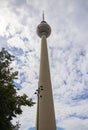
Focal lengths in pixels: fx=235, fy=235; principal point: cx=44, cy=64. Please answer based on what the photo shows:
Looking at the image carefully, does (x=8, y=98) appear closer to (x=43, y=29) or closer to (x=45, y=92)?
(x=45, y=92)

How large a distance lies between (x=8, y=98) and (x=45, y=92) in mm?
35963

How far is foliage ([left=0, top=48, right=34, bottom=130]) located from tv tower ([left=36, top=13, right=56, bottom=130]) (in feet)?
65.3

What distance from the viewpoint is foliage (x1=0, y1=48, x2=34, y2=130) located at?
2139cm

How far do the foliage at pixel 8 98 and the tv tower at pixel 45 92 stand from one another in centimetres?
1991

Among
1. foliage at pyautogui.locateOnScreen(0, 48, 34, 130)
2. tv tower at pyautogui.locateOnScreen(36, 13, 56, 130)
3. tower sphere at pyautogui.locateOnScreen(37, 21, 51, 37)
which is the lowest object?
foliage at pyautogui.locateOnScreen(0, 48, 34, 130)

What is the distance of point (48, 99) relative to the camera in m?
56.3

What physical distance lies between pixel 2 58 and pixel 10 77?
233 cm

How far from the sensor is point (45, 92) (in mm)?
57438

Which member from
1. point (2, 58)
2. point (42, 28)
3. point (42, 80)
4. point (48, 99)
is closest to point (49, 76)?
point (42, 80)

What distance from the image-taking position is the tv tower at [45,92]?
50.9 meters

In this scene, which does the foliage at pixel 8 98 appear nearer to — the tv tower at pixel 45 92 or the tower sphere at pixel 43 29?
the tv tower at pixel 45 92

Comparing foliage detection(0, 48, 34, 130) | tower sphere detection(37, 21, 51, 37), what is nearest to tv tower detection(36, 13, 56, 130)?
tower sphere detection(37, 21, 51, 37)

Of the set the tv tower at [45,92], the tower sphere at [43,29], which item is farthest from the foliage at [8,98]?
the tower sphere at [43,29]

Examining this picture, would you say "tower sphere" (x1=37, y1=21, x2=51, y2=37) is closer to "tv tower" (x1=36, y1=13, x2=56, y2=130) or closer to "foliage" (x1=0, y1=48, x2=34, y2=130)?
"tv tower" (x1=36, y1=13, x2=56, y2=130)
